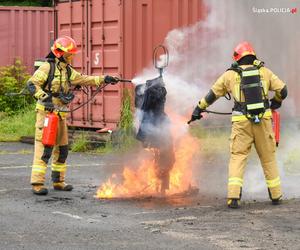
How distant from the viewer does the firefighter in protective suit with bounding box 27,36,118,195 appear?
29.8 ft

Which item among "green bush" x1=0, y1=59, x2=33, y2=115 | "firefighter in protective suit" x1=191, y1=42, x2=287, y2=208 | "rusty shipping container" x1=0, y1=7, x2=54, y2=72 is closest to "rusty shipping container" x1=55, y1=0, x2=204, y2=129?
"green bush" x1=0, y1=59, x2=33, y2=115

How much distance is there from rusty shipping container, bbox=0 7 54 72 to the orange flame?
11495 millimetres

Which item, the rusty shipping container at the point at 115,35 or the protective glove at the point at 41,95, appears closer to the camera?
the protective glove at the point at 41,95

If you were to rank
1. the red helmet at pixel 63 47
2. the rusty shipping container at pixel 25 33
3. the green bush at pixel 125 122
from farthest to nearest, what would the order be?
1. the rusty shipping container at pixel 25 33
2. the green bush at pixel 125 122
3. the red helmet at pixel 63 47

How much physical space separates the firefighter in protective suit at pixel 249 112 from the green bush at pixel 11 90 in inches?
436

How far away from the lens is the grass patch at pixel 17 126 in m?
16.2

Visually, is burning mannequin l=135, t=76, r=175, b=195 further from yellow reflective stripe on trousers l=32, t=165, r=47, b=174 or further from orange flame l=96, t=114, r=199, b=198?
yellow reflective stripe on trousers l=32, t=165, r=47, b=174

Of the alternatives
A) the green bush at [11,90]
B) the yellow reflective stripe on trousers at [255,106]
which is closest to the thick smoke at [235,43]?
the yellow reflective stripe on trousers at [255,106]

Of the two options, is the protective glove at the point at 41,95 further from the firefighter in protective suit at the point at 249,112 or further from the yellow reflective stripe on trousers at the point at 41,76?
Answer: the firefighter in protective suit at the point at 249,112

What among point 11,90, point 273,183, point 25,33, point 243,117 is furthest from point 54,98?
point 25,33

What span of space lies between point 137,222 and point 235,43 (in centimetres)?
754

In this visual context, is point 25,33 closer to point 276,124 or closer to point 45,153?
point 45,153

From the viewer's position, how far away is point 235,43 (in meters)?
14.2

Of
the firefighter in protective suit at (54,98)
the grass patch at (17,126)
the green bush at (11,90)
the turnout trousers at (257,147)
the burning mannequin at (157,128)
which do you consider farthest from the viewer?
the green bush at (11,90)
